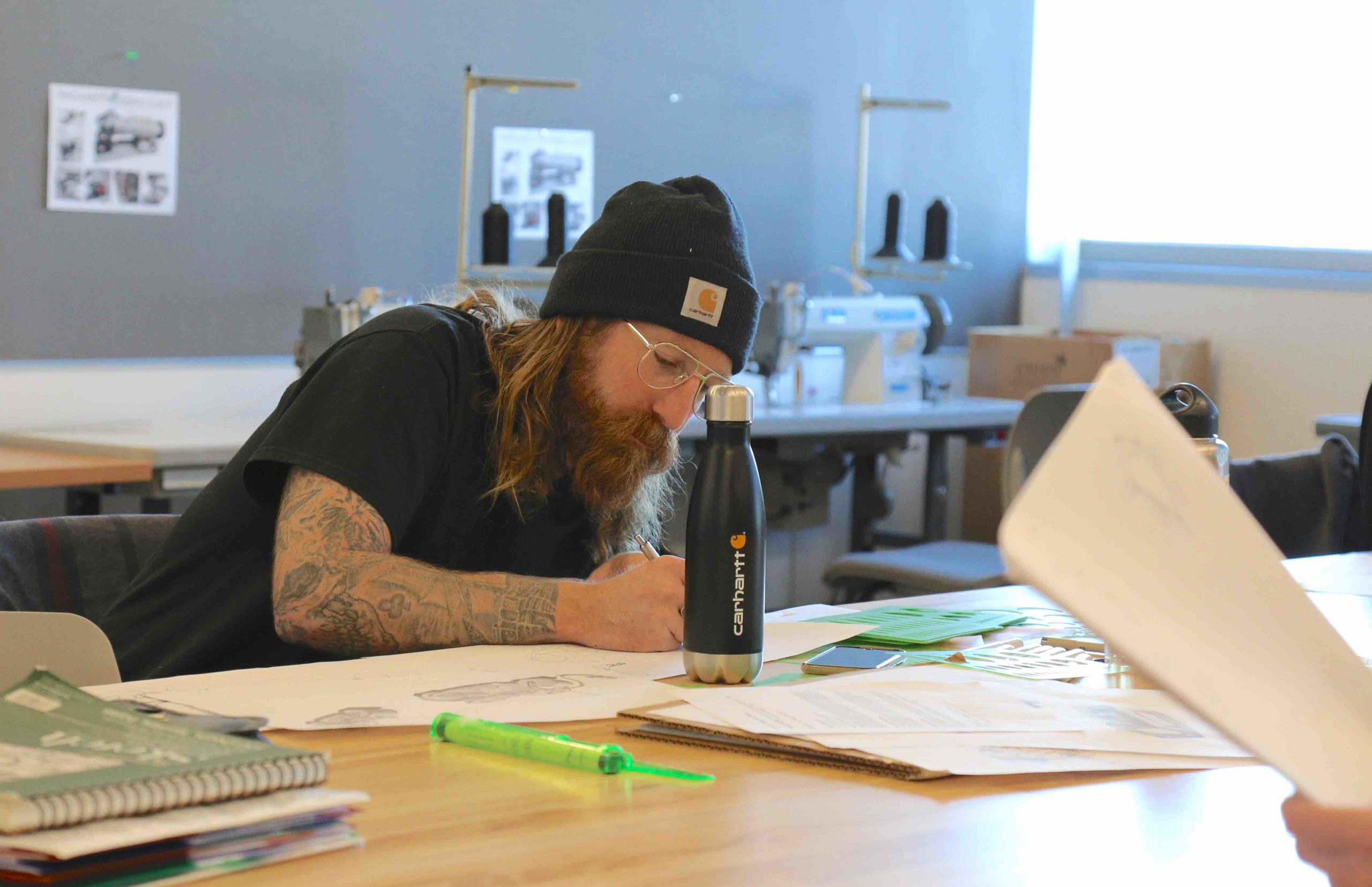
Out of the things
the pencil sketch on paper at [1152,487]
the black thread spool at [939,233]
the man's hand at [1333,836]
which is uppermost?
the black thread spool at [939,233]

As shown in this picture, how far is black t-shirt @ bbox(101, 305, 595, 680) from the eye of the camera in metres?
1.51

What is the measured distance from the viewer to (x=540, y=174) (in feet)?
15.6

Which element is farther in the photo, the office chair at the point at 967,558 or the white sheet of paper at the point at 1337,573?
the office chair at the point at 967,558

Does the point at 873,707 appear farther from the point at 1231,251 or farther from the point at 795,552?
the point at 1231,251

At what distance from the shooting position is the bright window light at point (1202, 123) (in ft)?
16.2

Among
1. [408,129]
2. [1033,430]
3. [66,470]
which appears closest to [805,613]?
[1033,430]

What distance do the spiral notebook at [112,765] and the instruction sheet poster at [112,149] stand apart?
10.9ft

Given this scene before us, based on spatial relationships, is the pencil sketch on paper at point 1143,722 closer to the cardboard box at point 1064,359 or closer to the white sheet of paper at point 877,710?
the white sheet of paper at point 877,710

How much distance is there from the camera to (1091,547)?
54cm

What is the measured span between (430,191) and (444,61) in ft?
1.29

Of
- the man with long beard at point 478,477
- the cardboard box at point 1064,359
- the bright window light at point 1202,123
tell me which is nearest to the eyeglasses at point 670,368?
the man with long beard at point 478,477

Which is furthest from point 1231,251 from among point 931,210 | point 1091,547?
point 1091,547

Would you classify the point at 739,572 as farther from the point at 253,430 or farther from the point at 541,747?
the point at 253,430

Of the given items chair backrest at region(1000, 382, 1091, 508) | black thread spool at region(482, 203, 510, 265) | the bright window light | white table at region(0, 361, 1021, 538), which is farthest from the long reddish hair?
the bright window light
